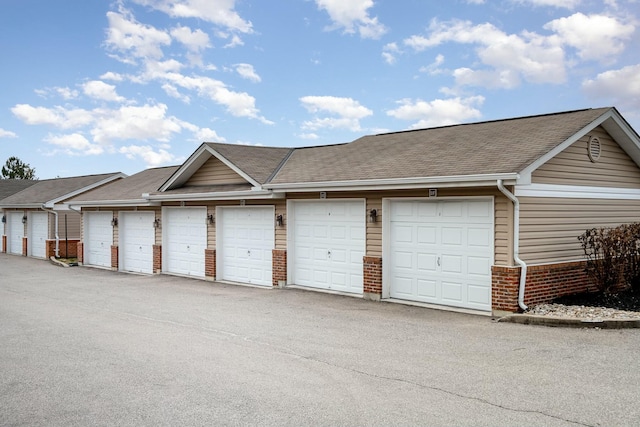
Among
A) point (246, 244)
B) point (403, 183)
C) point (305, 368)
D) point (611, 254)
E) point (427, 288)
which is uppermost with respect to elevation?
point (403, 183)

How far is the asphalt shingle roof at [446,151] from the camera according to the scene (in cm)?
1134

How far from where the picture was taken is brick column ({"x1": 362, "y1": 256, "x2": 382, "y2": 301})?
13.0m

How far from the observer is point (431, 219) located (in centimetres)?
1217

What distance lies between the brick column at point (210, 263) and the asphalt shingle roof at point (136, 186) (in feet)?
12.4

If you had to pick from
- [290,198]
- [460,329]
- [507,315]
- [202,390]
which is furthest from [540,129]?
[202,390]

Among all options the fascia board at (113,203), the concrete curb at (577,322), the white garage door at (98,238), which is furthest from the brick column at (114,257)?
the concrete curb at (577,322)

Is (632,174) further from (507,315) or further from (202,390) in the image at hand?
(202,390)

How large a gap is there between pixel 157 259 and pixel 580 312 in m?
14.0

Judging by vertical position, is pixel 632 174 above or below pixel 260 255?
above

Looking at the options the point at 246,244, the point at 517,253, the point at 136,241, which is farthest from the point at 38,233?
the point at 517,253

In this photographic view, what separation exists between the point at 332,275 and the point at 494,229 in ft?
15.3

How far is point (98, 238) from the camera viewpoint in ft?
77.0

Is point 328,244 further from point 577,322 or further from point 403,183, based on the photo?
point 577,322

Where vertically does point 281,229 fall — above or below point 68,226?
above
